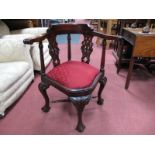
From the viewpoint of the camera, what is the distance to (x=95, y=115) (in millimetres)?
1635

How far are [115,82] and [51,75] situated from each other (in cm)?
113

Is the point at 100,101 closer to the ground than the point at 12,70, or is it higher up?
closer to the ground

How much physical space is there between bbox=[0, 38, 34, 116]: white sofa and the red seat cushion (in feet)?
1.47

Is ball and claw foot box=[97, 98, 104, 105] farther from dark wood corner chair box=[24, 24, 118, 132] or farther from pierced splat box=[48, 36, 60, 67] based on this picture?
pierced splat box=[48, 36, 60, 67]

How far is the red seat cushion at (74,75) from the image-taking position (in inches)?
51.3

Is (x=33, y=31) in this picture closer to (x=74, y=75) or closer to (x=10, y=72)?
(x=10, y=72)

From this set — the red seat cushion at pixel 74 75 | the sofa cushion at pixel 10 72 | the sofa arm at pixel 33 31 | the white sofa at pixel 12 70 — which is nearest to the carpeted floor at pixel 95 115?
the white sofa at pixel 12 70

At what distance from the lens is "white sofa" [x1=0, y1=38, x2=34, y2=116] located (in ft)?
5.05

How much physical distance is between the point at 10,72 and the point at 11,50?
1.08 feet

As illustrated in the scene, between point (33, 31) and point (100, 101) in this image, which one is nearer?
point (100, 101)

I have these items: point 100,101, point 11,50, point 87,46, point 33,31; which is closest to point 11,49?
point 11,50

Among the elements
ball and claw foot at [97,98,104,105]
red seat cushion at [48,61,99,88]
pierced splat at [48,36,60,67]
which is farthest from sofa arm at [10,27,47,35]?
ball and claw foot at [97,98,104,105]

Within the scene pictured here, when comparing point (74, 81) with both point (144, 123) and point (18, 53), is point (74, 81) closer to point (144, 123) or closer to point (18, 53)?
point (144, 123)

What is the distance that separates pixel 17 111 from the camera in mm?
1675
